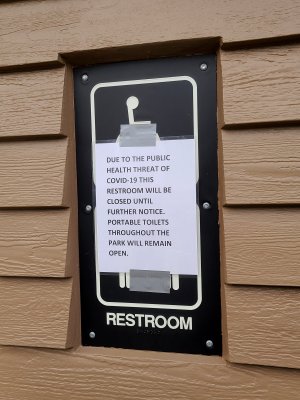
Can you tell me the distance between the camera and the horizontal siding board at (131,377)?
1.44 m

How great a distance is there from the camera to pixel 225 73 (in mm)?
1417

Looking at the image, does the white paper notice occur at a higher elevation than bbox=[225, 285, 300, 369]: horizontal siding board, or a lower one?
higher

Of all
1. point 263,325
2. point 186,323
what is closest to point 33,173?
point 186,323

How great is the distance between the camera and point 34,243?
63.6 inches

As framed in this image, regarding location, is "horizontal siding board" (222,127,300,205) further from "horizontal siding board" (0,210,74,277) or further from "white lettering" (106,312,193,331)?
"horizontal siding board" (0,210,74,277)

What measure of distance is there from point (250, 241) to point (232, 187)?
167 millimetres

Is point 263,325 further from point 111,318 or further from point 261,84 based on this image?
point 261,84

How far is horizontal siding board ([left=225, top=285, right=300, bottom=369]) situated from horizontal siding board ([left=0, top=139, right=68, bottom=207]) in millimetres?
644

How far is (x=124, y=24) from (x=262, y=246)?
0.79 metres

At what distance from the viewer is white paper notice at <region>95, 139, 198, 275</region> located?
59.6 inches

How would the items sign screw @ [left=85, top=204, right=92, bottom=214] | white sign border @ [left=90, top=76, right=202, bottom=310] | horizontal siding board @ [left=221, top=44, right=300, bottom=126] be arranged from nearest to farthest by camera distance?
horizontal siding board @ [left=221, top=44, right=300, bottom=126]
white sign border @ [left=90, top=76, right=202, bottom=310]
sign screw @ [left=85, top=204, right=92, bottom=214]

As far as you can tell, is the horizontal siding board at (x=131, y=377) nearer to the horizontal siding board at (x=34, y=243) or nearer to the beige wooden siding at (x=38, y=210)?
the beige wooden siding at (x=38, y=210)

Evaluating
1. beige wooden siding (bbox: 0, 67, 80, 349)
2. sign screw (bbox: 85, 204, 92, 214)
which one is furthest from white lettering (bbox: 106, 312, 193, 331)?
sign screw (bbox: 85, 204, 92, 214)

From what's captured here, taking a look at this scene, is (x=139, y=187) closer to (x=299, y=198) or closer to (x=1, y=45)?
(x=299, y=198)
